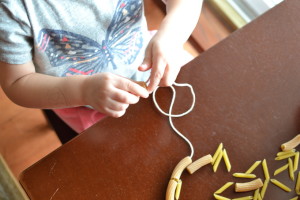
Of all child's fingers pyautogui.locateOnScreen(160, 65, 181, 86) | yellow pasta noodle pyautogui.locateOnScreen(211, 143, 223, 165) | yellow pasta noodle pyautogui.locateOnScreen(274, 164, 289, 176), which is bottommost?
yellow pasta noodle pyautogui.locateOnScreen(274, 164, 289, 176)

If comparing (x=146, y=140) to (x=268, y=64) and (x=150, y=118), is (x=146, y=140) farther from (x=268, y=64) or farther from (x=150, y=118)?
(x=268, y=64)

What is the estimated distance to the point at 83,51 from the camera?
0.66 metres

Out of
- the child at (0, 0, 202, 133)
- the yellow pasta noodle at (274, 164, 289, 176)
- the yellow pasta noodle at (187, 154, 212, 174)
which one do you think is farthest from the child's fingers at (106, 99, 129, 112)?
the yellow pasta noodle at (274, 164, 289, 176)

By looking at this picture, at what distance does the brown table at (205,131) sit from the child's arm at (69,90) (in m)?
0.03

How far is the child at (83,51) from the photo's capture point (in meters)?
0.53

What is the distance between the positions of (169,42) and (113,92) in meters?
0.13

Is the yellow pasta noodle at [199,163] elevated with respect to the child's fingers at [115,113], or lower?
lower

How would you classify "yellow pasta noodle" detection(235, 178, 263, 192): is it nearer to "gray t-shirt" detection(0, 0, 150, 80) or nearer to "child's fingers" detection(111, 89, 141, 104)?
"child's fingers" detection(111, 89, 141, 104)

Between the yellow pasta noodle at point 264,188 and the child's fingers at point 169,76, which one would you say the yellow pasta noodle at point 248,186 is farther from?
the child's fingers at point 169,76

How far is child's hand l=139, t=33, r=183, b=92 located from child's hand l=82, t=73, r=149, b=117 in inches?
1.1

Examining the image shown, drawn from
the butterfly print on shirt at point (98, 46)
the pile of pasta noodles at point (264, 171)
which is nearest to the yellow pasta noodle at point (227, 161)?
the pile of pasta noodles at point (264, 171)

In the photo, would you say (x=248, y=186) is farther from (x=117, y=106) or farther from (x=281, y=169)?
(x=117, y=106)

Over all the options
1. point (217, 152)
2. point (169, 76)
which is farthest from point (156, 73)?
point (217, 152)

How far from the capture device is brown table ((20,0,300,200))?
477mm
